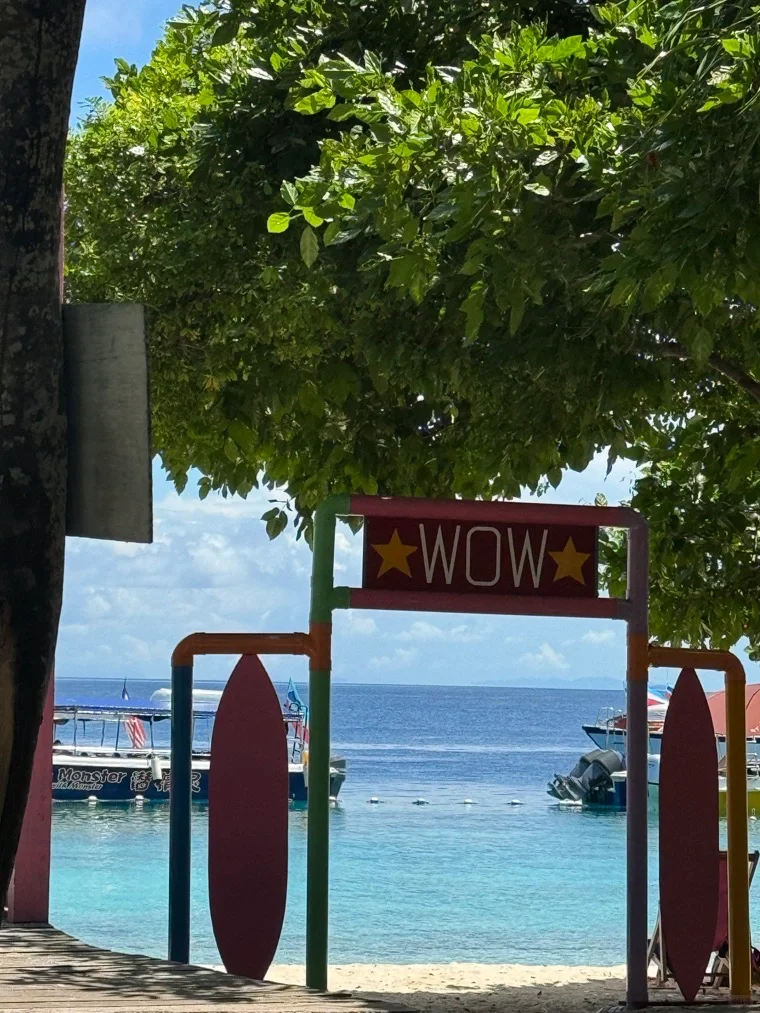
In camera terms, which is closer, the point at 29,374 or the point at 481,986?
the point at 29,374

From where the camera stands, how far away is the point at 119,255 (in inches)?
348

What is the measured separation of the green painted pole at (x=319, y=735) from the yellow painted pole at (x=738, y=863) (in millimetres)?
2121

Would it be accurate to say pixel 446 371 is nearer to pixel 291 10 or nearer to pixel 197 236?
pixel 197 236

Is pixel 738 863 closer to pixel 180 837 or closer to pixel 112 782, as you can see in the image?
pixel 180 837

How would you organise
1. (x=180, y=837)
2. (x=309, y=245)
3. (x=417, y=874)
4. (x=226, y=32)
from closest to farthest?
(x=309, y=245) < (x=180, y=837) < (x=226, y=32) < (x=417, y=874)

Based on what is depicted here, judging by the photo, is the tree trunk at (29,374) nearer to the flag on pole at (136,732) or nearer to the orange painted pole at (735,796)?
the orange painted pole at (735,796)

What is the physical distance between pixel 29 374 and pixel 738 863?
5540 mm

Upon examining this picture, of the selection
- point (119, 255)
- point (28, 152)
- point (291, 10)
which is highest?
point (291, 10)

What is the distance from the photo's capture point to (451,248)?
7469 millimetres

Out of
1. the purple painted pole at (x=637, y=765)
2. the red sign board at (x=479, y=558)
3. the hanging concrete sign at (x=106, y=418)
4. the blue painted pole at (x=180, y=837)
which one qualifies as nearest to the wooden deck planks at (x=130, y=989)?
the blue painted pole at (x=180, y=837)

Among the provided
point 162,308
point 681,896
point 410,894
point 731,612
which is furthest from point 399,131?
point 410,894

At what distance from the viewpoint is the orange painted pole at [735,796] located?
7520mm

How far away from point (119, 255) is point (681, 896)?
4988mm

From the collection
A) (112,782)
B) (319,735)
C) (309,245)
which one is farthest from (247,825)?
(112,782)
